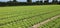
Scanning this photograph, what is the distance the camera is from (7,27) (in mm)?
10469

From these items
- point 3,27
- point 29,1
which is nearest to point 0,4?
point 29,1

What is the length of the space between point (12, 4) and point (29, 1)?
25.8 ft

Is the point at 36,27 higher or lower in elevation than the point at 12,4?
higher

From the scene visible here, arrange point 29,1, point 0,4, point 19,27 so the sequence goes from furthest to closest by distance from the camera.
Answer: point 29,1, point 0,4, point 19,27

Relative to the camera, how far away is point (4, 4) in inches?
1658

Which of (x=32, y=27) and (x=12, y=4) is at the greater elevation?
(x=32, y=27)

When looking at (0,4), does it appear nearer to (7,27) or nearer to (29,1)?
(29,1)

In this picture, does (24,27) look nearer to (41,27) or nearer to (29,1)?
(41,27)

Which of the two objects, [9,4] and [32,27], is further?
[9,4]

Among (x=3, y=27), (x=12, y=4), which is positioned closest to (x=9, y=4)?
(x=12, y=4)

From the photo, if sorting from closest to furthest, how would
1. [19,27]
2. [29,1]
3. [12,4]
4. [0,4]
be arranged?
[19,27]
[0,4]
[12,4]
[29,1]

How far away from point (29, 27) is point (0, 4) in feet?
100

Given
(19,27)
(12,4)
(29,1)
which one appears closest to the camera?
(19,27)

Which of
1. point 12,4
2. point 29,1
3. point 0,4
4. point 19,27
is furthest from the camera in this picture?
point 29,1
